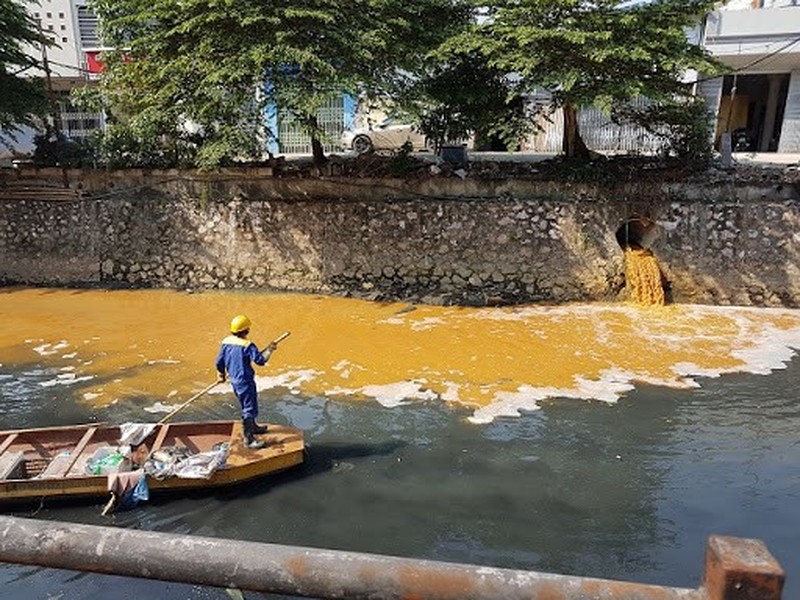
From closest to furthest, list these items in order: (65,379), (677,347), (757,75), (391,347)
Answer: (65,379)
(677,347)
(391,347)
(757,75)

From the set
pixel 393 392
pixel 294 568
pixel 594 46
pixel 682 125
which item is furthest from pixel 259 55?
pixel 294 568

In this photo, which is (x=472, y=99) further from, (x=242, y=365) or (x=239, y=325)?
(x=242, y=365)

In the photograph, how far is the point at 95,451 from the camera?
7938 mm

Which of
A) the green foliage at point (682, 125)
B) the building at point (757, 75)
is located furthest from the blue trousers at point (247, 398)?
the building at point (757, 75)

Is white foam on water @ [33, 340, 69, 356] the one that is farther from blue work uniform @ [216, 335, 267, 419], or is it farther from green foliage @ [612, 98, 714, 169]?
green foliage @ [612, 98, 714, 169]

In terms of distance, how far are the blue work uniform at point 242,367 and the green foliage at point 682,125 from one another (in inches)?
425

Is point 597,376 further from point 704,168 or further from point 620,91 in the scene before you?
point 704,168

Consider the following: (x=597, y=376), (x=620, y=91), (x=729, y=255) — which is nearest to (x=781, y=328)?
(x=729, y=255)

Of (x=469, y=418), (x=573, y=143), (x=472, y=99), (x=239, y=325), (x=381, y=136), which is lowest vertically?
(x=469, y=418)

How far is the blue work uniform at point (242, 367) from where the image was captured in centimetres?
776

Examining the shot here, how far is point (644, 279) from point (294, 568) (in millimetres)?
13581

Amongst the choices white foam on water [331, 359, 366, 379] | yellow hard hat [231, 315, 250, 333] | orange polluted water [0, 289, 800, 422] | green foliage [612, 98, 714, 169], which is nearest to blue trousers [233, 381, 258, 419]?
yellow hard hat [231, 315, 250, 333]

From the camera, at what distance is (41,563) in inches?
61.4

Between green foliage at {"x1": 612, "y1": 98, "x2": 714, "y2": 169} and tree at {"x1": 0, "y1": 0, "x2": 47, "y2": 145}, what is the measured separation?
14479 millimetres
